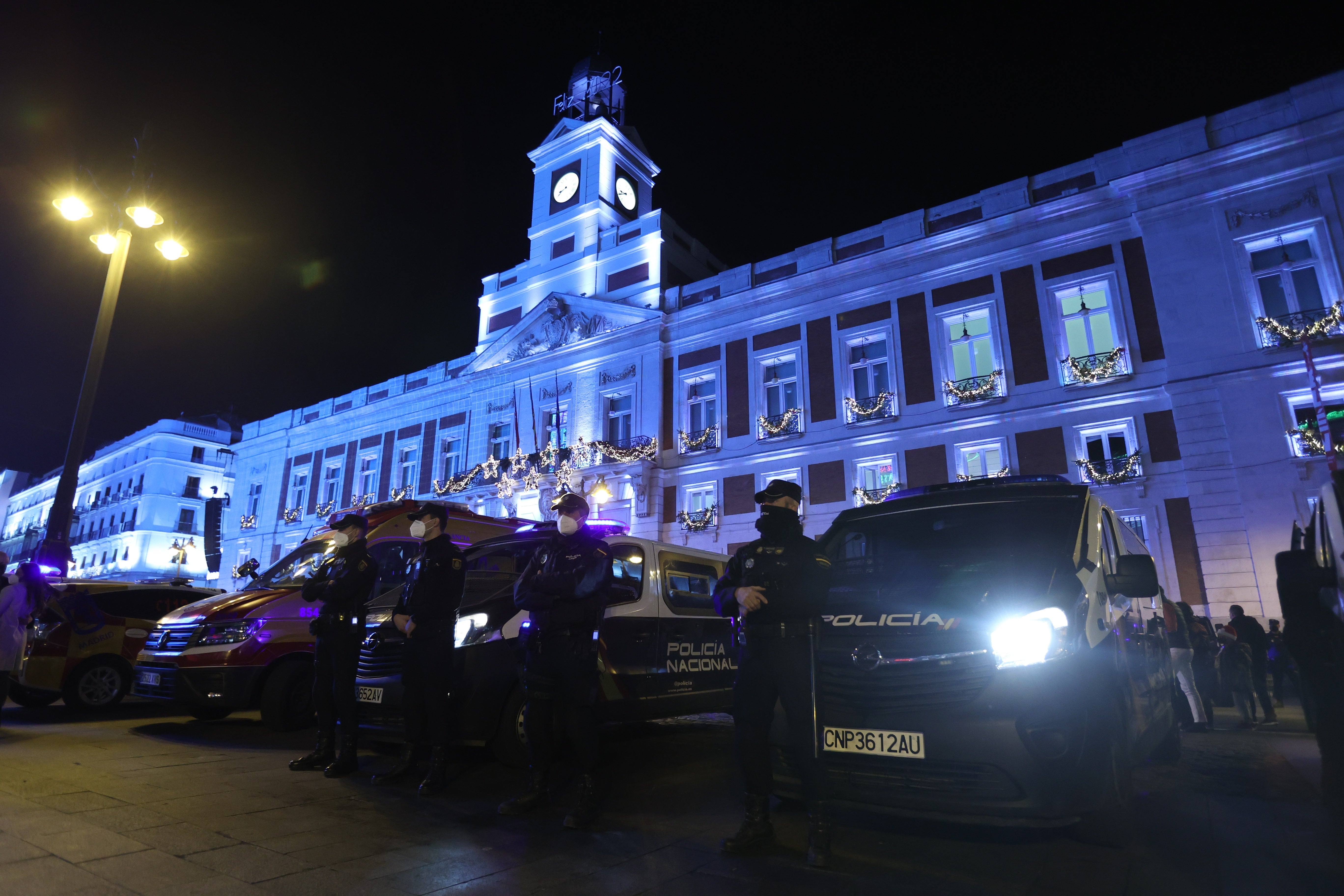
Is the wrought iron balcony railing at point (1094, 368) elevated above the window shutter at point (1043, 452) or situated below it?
above

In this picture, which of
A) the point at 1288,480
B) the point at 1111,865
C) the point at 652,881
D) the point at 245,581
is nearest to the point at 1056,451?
the point at 1288,480

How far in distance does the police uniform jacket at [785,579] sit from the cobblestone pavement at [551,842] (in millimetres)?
1194

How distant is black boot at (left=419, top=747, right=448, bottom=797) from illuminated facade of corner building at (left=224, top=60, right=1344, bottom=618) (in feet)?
55.4

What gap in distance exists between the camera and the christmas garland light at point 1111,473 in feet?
55.4

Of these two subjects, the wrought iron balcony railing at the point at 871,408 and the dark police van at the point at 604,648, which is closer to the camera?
the dark police van at the point at 604,648

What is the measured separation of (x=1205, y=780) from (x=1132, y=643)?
6.00 feet

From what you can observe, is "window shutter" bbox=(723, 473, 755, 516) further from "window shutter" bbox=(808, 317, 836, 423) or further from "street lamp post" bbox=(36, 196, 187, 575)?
"street lamp post" bbox=(36, 196, 187, 575)

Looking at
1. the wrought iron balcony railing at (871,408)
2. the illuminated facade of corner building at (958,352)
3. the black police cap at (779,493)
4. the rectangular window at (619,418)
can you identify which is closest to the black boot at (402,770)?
the black police cap at (779,493)

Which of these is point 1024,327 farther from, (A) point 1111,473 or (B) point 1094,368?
(A) point 1111,473

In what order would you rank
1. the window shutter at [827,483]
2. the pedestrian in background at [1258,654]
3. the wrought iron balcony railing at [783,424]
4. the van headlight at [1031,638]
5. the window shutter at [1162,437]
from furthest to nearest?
1. the wrought iron balcony railing at [783,424]
2. the window shutter at [827,483]
3. the window shutter at [1162,437]
4. the pedestrian in background at [1258,654]
5. the van headlight at [1031,638]

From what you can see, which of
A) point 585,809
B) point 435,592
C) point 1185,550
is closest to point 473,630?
point 435,592

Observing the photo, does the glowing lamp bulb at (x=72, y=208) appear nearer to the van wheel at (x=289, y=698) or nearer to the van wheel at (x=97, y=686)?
the van wheel at (x=97, y=686)

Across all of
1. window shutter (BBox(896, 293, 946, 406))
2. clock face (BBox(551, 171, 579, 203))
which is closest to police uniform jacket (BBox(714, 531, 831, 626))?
window shutter (BBox(896, 293, 946, 406))

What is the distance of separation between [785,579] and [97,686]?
32.9 ft
